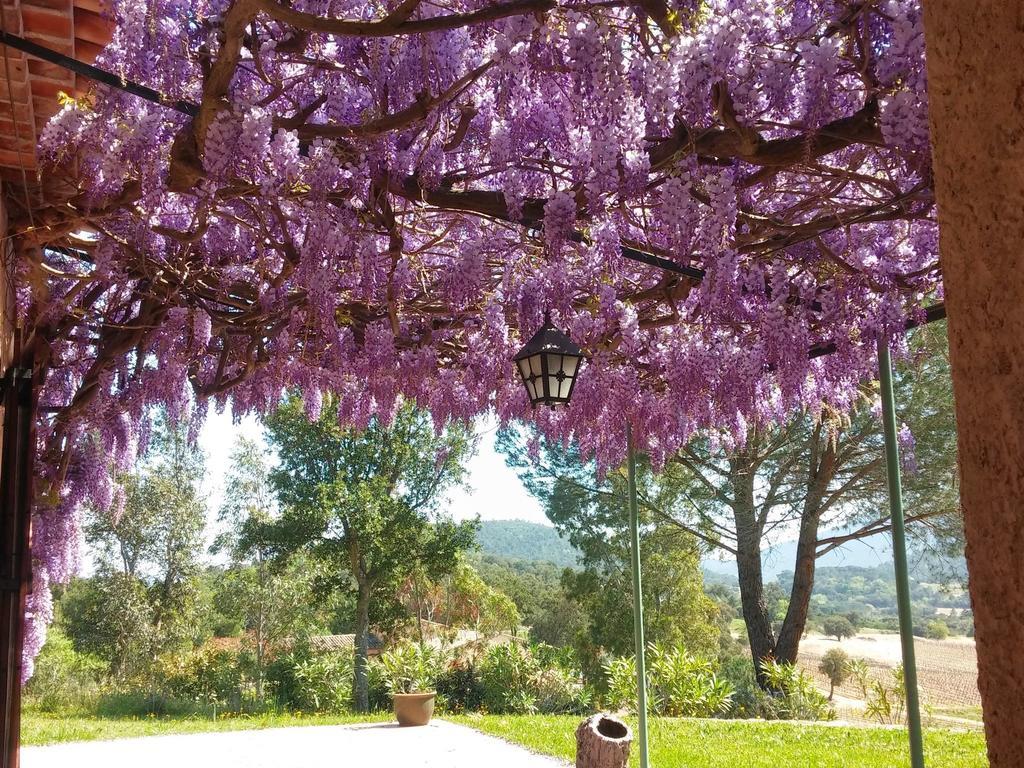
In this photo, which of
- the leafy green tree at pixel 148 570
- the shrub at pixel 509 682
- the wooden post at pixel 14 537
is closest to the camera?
the wooden post at pixel 14 537

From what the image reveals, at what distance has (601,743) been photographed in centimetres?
464

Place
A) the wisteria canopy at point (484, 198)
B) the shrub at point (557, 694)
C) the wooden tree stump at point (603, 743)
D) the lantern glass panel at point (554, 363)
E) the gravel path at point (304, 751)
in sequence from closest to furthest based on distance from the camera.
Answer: the wisteria canopy at point (484, 198)
the lantern glass panel at point (554, 363)
the wooden tree stump at point (603, 743)
the gravel path at point (304, 751)
the shrub at point (557, 694)

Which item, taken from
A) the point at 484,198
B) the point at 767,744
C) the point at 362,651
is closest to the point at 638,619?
the point at 767,744

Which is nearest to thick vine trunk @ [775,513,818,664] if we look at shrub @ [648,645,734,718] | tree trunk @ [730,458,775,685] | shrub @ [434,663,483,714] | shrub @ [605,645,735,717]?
tree trunk @ [730,458,775,685]

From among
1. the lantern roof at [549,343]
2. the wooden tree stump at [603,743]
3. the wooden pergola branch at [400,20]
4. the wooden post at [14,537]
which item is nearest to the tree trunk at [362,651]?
the wooden tree stump at [603,743]

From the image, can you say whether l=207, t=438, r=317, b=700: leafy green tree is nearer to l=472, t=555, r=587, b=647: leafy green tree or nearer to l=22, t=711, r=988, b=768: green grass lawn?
l=22, t=711, r=988, b=768: green grass lawn

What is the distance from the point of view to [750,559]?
42.1 feet

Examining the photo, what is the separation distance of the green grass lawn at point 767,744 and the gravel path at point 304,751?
1.44ft

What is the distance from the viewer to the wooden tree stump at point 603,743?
15.2ft

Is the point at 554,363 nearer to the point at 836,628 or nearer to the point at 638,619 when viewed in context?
the point at 638,619

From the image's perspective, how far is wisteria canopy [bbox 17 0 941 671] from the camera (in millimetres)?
2678

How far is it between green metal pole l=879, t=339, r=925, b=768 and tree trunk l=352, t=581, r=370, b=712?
966cm

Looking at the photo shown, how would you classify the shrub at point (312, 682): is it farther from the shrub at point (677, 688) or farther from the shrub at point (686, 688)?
the shrub at point (686, 688)

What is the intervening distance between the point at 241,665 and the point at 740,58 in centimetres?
1233
